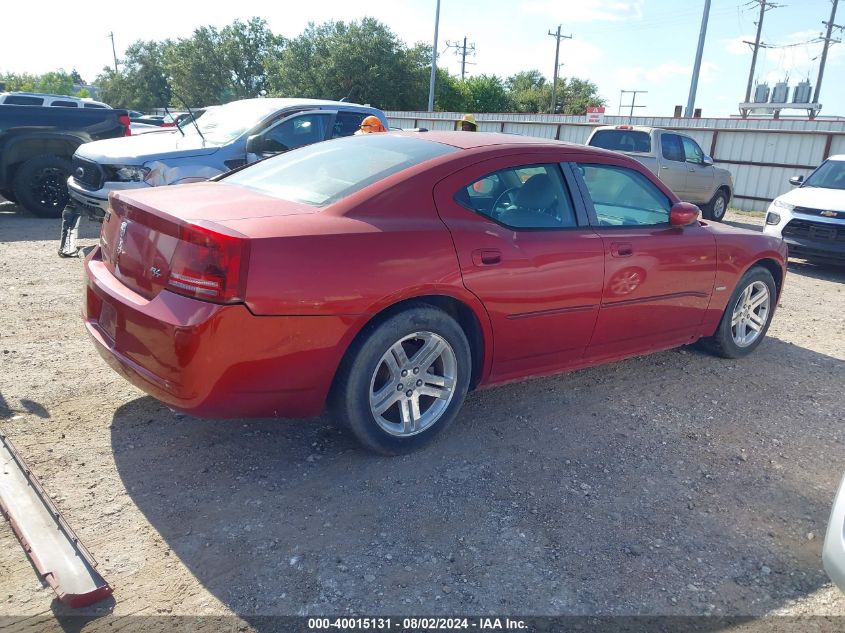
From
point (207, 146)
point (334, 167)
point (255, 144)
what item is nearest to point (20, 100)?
point (207, 146)

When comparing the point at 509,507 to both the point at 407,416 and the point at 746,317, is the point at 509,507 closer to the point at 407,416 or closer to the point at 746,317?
the point at 407,416

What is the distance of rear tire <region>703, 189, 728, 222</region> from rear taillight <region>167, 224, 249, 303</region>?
13.8 m

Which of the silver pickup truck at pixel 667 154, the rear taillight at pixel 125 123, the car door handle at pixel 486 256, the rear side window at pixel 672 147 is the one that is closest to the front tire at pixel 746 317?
the car door handle at pixel 486 256

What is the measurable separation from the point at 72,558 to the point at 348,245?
1.59 meters

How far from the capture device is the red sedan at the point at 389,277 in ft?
8.78

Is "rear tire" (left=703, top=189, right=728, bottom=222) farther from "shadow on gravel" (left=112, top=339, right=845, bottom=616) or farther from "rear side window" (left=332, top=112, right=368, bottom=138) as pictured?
"shadow on gravel" (left=112, top=339, right=845, bottom=616)

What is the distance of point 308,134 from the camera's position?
7973 millimetres

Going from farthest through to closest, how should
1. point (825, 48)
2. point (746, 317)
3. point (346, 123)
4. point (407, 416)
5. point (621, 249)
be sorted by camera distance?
point (825, 48), point (346, 123), point (746, 317), point (621, 249), point (407, 416)

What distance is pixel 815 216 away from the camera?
9.03 m

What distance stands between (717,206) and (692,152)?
1785 millimetres

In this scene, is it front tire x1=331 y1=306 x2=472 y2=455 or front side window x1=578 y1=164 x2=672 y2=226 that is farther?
front side window x1=578 y1=164 x2=672 y2=226

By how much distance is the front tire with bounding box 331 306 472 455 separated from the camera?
118 inches

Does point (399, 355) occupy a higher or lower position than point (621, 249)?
lower

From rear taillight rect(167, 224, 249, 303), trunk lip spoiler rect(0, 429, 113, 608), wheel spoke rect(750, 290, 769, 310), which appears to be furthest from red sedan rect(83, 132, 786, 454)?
wheel spoke rect(750, 290, 769, 310)
